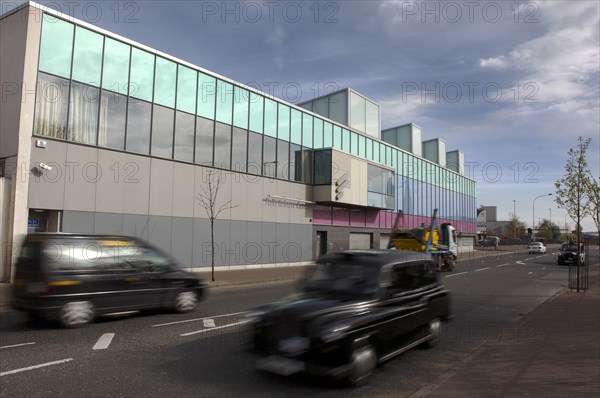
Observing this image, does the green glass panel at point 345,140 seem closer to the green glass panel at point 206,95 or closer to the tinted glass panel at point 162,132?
the green glass panel at point 206,95

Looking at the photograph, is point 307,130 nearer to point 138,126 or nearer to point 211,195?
point 211,195

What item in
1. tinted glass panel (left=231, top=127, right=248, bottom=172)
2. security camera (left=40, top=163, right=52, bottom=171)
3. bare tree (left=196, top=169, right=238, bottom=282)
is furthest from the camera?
tinted glass panel (left=231, top=127, right=248, bottom=172)

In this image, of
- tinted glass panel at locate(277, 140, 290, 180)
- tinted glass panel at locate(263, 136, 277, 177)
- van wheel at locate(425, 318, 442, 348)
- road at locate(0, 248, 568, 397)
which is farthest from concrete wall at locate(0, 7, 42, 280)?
tinted glass panel at locate(277, 140, 290, 180)

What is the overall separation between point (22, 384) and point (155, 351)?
199 cm

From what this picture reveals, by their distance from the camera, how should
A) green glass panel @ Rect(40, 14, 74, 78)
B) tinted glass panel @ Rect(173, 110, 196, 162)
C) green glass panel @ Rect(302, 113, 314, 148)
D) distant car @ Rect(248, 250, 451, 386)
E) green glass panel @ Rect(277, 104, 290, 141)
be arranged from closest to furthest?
distant car @ Rect(248, 250, 451, 386) → green glass panel @ Rect(40, 14, 74, 78) → tinted glass panel @ Rect(173, 110, 196, 162) → green glass panel @ Rect(277, 104, 290, 141) → green glass panel @ Rect(302, 113, 314, 148)

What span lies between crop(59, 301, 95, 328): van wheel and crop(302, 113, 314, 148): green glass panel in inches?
913

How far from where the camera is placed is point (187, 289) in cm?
1070

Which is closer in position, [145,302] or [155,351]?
[155,351]

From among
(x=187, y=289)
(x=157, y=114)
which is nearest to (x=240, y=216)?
(x=157, y=114)

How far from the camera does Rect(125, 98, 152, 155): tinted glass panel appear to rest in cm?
2008

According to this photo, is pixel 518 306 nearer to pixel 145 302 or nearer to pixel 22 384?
pixel 145 302

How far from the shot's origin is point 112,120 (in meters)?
19.5

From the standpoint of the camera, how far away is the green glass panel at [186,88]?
2247 centimetres

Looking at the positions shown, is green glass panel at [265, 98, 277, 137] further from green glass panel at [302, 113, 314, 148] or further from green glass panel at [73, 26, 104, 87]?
green glass panel at [73, 26, 104, 87]
